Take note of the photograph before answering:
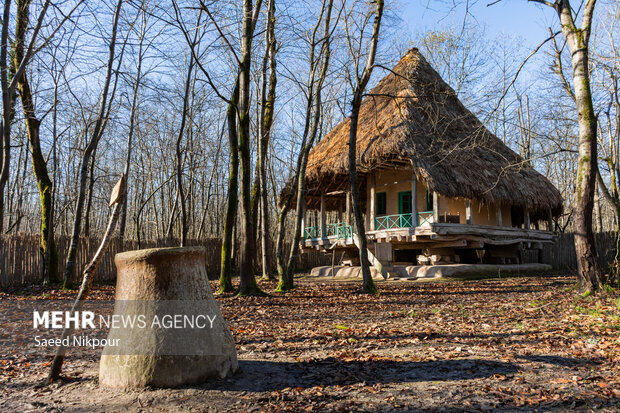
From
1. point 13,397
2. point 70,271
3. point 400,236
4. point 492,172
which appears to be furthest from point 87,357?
point 492,172

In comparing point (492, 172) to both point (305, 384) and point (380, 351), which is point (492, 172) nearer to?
point (380, 351)

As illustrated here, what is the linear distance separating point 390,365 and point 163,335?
2.11 meters

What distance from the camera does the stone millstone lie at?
3.36 meters

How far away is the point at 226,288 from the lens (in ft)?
33.3

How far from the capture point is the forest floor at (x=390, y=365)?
3.19 meters

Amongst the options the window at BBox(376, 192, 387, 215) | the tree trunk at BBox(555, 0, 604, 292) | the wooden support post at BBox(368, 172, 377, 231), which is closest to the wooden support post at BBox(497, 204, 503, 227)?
the window at BBox(376, 192, 387, 215)

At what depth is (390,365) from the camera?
4.14 m

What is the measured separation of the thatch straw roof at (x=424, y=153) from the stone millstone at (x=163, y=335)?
10.7 m

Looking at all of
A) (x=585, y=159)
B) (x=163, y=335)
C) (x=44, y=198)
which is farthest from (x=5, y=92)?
(x=585, y=159)

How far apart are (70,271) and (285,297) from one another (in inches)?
221

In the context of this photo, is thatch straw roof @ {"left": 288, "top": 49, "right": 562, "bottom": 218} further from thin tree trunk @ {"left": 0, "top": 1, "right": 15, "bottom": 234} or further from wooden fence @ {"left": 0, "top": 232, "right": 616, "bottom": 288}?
thin tree trunk @ {"left": 0, "top": 1, "right": 15, "bottom": 234}

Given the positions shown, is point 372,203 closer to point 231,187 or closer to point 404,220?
point 404,220

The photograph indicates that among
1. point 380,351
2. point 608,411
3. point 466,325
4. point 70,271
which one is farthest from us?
point 70,271

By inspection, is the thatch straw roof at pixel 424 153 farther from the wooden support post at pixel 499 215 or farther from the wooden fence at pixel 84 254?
the wooden fence at pixel 84 254
